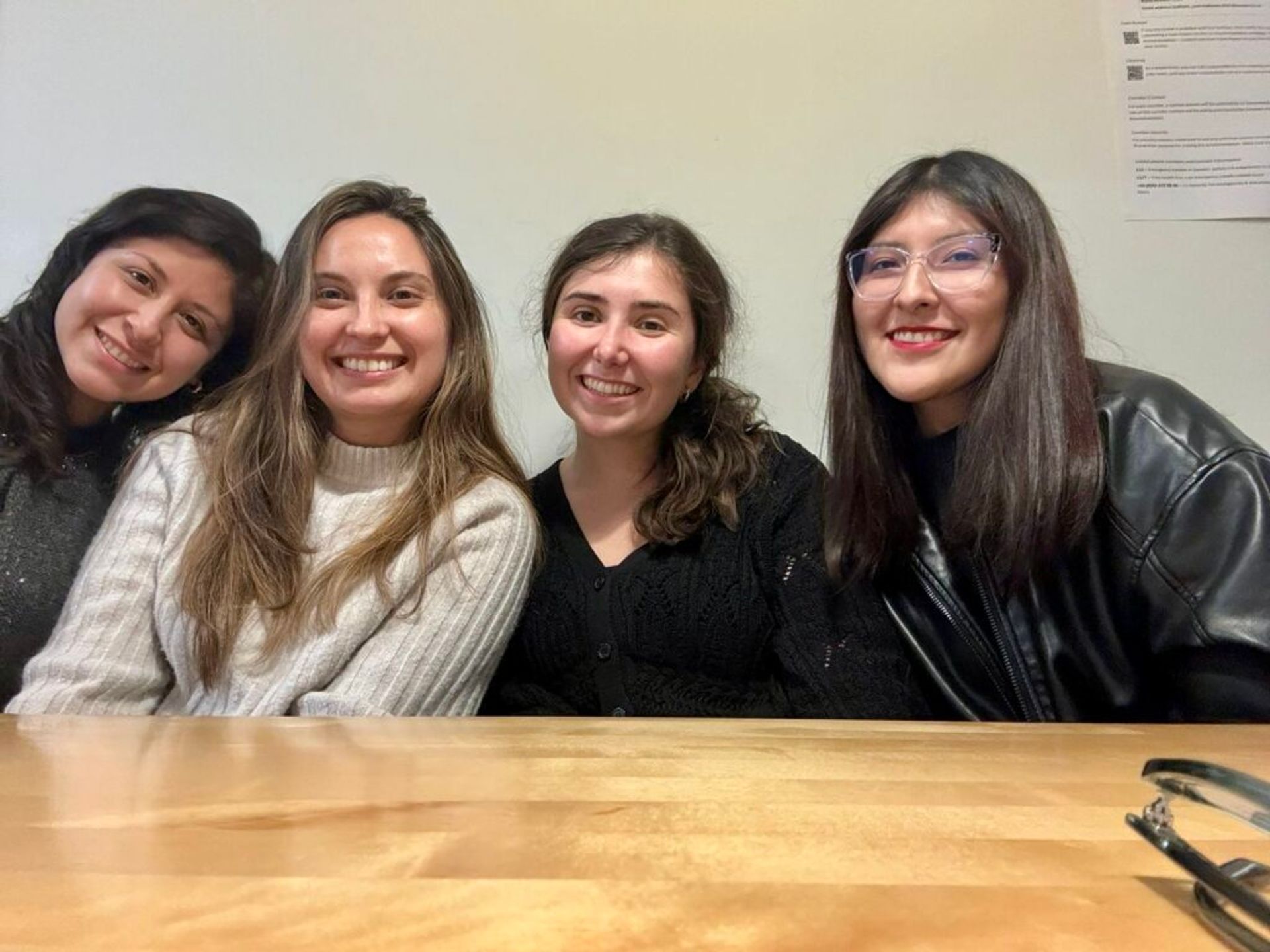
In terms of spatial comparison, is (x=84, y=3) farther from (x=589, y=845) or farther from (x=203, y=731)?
(x=589, y=845)

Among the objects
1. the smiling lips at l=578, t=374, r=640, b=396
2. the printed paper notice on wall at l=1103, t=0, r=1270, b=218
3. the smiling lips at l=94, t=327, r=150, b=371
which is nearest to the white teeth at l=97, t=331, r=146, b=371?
the smiling lips at l=94, t=327, r=150, b=371

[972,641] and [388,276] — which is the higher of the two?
[388,276]

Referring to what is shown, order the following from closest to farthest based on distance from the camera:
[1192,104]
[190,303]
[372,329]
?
[372,329]
[190,303]
[1192,104]

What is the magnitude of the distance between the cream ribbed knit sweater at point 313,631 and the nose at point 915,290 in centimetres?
51

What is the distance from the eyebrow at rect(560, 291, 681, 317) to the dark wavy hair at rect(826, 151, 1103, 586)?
0.22m

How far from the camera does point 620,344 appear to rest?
3.52ft

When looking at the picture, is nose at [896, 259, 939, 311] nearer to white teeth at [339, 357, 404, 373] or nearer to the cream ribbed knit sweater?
the cream ribbed knit sweater

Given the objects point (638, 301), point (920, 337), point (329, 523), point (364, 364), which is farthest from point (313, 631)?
point (920, 337)

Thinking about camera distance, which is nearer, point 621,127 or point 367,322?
point 367,322

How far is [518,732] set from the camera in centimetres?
67

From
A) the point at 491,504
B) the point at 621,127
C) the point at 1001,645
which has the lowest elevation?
the point at 1001,645

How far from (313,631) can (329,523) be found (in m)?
0.15

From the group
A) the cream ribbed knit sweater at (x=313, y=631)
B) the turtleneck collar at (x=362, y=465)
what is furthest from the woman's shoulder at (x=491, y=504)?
the turtleneck collar at (x=362, y=465)

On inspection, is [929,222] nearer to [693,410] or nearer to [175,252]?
[693,410]
